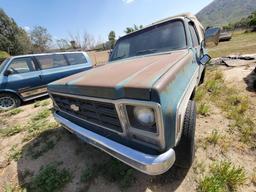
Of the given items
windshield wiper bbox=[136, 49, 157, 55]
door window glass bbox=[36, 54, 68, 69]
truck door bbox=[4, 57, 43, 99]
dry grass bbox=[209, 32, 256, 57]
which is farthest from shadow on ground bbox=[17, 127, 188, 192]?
dry grass bbox=[209, 32, 256, 57]

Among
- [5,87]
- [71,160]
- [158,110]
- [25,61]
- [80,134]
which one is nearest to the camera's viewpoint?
[158,110]

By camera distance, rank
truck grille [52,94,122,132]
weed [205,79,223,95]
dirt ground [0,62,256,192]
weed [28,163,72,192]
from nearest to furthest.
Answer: truck grille [52,94,122,132]
dirt ground [0,62,256,192]
weed [28,163,72,192]
weed [205,79,223,95]

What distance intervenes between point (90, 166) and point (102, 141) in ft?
3.34

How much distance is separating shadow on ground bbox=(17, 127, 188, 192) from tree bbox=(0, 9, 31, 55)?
41.5 m

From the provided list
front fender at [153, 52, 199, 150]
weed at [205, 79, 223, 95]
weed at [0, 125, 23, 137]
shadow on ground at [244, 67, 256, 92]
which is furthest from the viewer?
weed at [205, 79, 223, 95]

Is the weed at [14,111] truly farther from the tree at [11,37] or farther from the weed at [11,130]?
the tree at [11,37]

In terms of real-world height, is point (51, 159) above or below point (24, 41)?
below

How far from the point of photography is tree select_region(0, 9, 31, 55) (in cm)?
3531

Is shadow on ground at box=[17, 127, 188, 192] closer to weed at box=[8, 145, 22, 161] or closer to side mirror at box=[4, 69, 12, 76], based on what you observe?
weed at box=[8, 145, 22, 161]

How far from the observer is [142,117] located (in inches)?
57.4

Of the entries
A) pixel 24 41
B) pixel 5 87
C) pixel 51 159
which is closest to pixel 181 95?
pixel 51 159

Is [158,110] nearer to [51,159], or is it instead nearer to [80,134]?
[80,134]

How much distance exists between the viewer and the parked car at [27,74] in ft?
18.1

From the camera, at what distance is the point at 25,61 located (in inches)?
233
